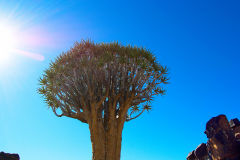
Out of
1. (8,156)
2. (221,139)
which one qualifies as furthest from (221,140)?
(8,156)

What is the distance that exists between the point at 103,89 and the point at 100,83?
44 centimetres

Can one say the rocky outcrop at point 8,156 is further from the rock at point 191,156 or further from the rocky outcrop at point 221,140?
the rocky outcrop at point 221,140

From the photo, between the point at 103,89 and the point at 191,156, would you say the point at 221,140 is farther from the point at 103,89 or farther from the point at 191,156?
the point at 103,89

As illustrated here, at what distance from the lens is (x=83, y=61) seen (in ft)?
34.8

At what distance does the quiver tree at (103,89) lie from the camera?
9711 millimetres

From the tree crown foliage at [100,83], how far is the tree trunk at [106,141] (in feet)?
2.20

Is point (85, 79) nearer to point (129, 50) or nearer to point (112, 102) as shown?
point (112, 102)

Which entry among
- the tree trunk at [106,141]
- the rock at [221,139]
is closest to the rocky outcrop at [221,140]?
the rock at [221,139]

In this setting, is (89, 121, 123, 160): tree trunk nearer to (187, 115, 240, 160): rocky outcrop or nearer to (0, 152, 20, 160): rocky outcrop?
(0, 152, 20, 160): rocky outcrop

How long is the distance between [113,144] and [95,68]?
396cm

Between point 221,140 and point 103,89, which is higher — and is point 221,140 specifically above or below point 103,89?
below

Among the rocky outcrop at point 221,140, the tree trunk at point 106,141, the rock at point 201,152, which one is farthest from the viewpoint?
the tree trunk at point 106,141

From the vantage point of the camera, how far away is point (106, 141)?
379 inches

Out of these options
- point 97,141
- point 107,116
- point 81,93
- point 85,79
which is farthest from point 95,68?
point 97,141
